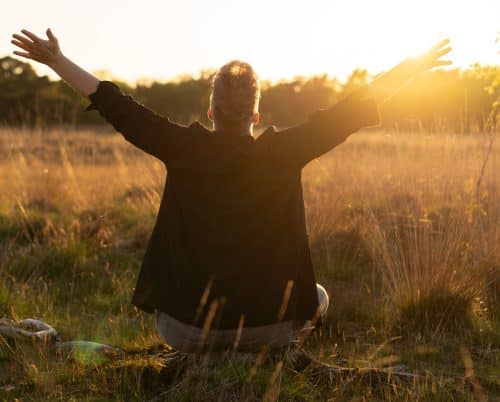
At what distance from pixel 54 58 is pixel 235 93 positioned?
2.51ft

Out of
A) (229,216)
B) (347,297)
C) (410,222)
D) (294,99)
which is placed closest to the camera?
(229,216)

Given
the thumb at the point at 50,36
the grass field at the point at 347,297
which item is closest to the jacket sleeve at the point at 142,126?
the thumb at the point at 50,36

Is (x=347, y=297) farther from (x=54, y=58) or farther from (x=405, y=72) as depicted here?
(x=54, y=58)

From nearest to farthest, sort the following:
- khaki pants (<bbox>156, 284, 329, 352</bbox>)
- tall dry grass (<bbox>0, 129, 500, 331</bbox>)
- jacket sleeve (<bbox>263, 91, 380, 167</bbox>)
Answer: jacket sleeve (<bbox>263, 91, 380, 167</bbox>), khaki pants (<bbox>156, 284, 329, 352</bbox>), tall dry grass (<bbox>0, 129, 500, 331</bbox>)

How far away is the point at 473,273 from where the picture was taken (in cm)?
366

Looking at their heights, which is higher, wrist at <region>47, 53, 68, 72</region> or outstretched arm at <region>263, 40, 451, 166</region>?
wrist at <region>47, 53, 68, 72</region>

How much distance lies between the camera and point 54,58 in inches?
100.0

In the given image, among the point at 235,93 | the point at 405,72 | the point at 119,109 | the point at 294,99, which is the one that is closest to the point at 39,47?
the point at 119,109

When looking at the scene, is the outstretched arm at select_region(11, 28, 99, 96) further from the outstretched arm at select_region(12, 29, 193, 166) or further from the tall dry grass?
the tall dry grass

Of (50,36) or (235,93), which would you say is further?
(50,36)

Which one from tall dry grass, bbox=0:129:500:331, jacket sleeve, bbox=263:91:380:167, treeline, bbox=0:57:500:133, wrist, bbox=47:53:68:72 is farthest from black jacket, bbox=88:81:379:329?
tall dry grass, bbox=0:129:500:331

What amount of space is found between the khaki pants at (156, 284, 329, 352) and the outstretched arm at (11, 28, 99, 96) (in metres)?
1.05

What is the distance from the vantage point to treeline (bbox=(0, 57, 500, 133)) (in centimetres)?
417

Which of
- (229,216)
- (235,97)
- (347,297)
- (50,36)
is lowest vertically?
(347,297)
